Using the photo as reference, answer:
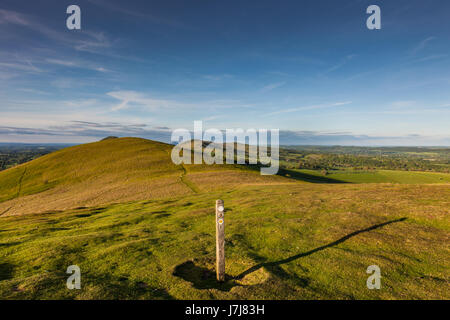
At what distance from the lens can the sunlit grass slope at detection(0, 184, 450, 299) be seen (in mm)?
11477

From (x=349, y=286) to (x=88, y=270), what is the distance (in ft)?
52.7

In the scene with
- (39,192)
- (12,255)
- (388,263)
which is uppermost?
(388,263)

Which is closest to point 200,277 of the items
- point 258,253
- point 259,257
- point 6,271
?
point 259,257

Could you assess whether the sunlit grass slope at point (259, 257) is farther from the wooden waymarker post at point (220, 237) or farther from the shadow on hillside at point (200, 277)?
the wooden waymarker post at point (220, 237)

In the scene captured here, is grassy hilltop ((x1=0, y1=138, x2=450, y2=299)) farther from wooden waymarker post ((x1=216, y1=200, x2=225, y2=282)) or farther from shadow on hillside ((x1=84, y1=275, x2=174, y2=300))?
wooden waymarker post ((x1=216, y1=200, x2=225, y2=282))

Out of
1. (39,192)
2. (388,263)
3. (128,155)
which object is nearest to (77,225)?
(388,263)

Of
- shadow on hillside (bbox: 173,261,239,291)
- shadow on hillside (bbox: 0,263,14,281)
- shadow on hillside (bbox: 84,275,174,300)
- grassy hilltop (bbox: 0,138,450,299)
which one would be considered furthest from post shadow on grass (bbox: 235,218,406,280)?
shadow on hillside (bbox: 0,263,14,281)

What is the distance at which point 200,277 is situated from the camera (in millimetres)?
13523

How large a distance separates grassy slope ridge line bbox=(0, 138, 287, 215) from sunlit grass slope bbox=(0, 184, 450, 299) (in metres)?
33.5

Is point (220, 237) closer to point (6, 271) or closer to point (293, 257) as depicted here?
point (293, 257)

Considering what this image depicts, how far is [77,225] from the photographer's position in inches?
1206

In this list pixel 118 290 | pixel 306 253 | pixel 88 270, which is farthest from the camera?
pixel 306 253

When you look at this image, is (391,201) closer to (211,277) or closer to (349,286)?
(349,286)

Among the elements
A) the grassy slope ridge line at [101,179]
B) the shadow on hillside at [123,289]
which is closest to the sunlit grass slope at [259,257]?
the shadow on hillside at [123,289]
